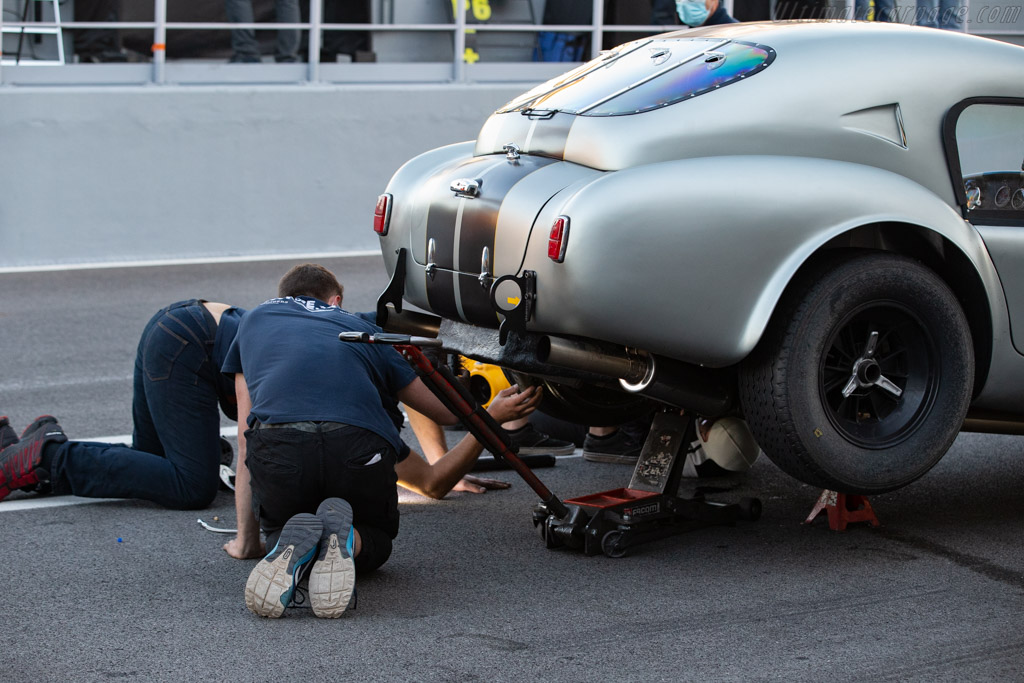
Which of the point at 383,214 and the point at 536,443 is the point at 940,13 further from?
the point at 383,214

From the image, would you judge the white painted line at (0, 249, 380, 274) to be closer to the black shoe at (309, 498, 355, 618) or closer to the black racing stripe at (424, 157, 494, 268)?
the black racing stripe at (424, 157, 494, 268)

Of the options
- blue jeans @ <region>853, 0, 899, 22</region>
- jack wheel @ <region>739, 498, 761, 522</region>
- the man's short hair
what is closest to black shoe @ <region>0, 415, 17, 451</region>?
the man's short hair

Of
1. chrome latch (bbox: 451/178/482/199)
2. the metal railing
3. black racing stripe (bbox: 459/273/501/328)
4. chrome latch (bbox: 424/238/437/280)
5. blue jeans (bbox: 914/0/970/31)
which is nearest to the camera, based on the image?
black racing stripe (bbox: 459/273/501/328)

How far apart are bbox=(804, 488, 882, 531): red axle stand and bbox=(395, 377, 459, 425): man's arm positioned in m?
1.56

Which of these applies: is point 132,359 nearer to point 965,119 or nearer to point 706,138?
point 706,138

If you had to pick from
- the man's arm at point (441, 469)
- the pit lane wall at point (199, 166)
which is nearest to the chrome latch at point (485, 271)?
the man's arm at point (441, 469)

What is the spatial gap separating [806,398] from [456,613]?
139 cm

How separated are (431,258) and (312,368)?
0.78 m

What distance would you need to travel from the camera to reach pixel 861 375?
4.67m

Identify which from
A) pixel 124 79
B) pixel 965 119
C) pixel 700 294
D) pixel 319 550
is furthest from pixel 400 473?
pixel 124 79

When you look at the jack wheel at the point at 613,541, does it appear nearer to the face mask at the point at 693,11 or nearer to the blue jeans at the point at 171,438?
the blue jeans at the point at 171,438

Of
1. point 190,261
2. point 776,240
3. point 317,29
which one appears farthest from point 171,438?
point 317,29

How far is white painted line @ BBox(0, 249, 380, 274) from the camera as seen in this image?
11.2 metres

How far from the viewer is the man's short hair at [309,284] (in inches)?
196
